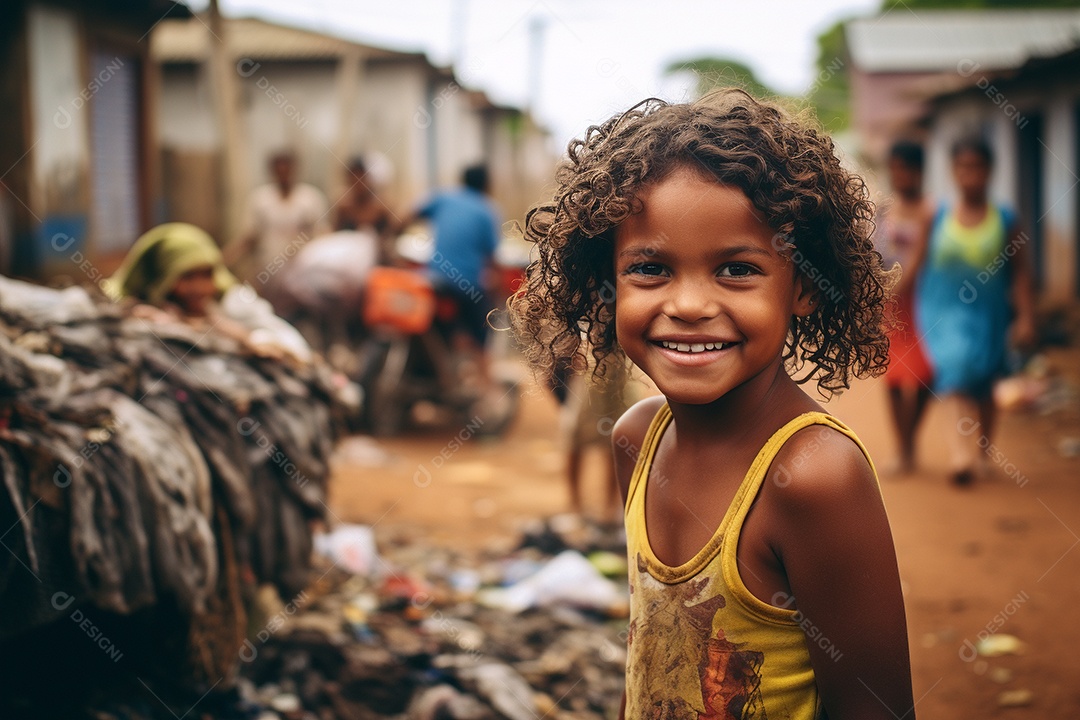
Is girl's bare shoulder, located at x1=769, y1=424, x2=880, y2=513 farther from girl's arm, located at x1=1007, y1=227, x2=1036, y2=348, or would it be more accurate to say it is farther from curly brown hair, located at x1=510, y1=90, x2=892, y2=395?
girl's arm, located at x1=1007, y1=227, x2=1036, y2=348

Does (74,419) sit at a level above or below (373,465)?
above

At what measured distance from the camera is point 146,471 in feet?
9.29

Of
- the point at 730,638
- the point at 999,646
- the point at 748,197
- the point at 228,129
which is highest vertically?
the point at 228,129

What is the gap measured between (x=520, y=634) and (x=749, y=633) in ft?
8.57

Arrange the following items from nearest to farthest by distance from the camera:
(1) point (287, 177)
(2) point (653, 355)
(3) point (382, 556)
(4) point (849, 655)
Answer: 1. (4) point (849, 655)
2. (2) point (653, 355)
3. (3) point (382, 556)
4. (1) point (287, 177)

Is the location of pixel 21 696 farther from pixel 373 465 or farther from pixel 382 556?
pixel 373 465

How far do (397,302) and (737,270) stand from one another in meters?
6.29

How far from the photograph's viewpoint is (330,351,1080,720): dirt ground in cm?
372

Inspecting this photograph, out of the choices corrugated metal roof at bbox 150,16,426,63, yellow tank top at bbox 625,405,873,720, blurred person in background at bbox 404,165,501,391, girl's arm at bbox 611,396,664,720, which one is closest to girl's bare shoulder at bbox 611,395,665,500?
girl's arm at bbox 611,396,664,720

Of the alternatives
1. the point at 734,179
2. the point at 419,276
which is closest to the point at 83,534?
the point at 734,179

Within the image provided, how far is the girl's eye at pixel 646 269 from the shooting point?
1.61 metres

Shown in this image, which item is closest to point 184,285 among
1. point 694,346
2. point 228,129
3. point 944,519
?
point 694,346

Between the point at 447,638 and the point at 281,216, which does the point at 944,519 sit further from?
the point at 281,216

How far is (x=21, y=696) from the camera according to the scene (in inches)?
102
